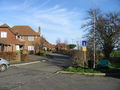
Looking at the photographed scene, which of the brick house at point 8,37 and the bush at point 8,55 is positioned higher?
the brick house at point 8,37

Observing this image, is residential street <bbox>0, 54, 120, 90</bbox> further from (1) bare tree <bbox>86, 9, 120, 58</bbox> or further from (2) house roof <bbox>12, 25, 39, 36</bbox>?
(2) house roof <bbox>12, 25, 39, 36</bbox>

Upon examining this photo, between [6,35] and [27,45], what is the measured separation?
1358cm

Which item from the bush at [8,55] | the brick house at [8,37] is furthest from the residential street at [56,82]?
the brick house at [8,37]

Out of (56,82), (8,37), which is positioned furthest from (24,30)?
(56,82)

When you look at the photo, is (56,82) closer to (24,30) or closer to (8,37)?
(8,37)

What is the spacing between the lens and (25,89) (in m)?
8.05

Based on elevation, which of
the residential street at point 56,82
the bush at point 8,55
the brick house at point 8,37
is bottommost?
the residential street at point 56,82

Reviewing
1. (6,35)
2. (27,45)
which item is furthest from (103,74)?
(27,45)

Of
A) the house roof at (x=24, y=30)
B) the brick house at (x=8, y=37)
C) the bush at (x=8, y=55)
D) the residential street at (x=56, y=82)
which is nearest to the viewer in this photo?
the residential street at (x=56, y=82)

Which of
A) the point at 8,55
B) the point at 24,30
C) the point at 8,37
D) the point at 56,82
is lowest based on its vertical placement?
the point at 56,82

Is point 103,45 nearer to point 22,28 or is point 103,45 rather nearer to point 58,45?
point 22,28

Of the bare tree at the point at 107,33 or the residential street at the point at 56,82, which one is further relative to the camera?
the bare tree at the point at 107,33

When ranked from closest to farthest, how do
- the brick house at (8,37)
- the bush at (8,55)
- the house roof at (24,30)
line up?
the bush at (8,55) → the brick house at (8,37) → the house roof at (24,30)

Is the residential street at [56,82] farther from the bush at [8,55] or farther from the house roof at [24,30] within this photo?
the house roof at [24,30]
